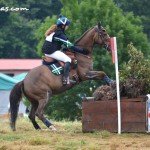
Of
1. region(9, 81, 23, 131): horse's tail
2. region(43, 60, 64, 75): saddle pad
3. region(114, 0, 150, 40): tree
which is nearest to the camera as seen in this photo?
region(43, 60, 64, 75): saddle pad

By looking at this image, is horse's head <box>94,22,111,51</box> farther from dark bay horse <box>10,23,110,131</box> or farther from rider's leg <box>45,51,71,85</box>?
rider's leg <box>45,51,71,85</box>

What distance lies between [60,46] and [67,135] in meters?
2.74

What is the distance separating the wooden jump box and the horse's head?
75.6 inches

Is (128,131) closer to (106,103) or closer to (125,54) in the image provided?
(106,103)

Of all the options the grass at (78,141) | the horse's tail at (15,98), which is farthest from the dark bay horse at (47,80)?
the grass at (78,141)

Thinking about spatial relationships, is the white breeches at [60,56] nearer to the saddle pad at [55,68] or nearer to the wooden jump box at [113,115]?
the saddle pad at [55,68]

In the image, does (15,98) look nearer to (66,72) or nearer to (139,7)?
(66,72)

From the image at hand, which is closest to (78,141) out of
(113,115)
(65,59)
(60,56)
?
(113,115)

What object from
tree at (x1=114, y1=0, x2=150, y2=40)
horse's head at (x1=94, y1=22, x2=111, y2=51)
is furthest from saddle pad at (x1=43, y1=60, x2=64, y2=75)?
tree at (x1=114, y1=0, x2=150, y2=40)

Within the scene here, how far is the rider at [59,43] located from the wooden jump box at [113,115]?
124 cm

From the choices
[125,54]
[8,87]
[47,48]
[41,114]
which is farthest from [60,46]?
[8,87]

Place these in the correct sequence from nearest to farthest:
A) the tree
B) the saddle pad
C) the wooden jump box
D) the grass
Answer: the grass → the wooden jump box → the saddle pad → the tree

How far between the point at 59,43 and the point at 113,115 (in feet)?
7.65

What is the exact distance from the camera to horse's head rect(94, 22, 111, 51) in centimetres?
1477
